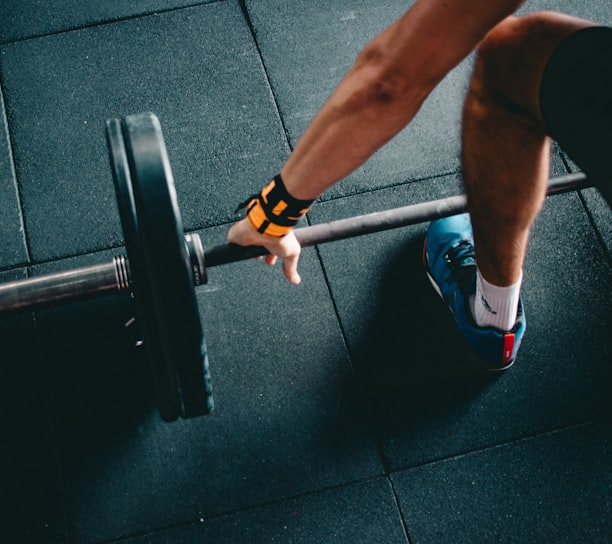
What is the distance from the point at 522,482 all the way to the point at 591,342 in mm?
344

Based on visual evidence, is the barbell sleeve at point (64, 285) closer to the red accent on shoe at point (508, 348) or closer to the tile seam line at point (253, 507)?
the tile seam line at point (253, 507)

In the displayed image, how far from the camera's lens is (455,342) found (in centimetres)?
138

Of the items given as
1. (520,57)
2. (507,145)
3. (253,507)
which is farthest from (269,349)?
(520,57)

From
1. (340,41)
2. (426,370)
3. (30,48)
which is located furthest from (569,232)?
(30,48)

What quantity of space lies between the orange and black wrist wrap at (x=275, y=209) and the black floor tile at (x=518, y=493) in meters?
0.61

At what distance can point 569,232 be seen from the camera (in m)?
1.48

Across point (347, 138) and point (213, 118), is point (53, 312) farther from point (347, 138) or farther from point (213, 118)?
point (347, 138)

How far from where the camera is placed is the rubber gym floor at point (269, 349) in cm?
125

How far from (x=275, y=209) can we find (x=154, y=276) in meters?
0.22

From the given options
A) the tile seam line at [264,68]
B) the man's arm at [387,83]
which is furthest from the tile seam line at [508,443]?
the tile seam line at [264,68]

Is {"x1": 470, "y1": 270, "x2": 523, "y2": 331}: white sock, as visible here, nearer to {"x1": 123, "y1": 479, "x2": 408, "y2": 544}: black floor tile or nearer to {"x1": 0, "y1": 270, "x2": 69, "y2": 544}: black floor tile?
{"x1": 123, "y1": 479, "x2": 408, "y2": 544}: black floor tile

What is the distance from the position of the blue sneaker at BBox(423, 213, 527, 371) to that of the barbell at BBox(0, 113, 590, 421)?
0.55 m

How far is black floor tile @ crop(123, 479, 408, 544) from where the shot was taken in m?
1.23

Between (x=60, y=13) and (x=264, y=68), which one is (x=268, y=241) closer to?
(x=264, y=68)
